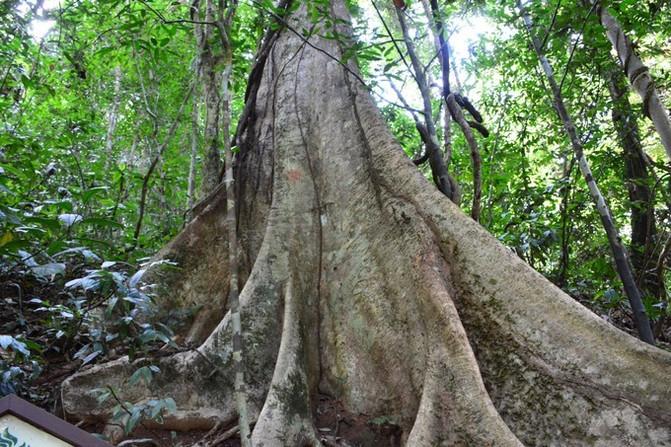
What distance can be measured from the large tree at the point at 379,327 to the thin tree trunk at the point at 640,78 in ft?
6.44

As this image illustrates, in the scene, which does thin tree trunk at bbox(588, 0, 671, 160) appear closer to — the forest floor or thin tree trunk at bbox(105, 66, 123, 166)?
the forest floor

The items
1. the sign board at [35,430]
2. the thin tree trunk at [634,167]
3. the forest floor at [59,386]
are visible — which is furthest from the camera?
the thin tree trunk at [634,167]

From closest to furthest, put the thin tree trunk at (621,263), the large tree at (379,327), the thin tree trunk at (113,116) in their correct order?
1. the large tree at (379,327)
2. the thin tree trunk at (621,263)
3. the thin tree trunk at (113,116)

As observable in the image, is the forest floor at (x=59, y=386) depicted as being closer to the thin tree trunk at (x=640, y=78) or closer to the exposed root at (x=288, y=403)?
the exposed root at (x=288, y=403)

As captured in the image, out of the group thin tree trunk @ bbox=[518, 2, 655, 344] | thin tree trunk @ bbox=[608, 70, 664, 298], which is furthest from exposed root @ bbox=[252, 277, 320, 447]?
thin tree trunk @ bbox=[608, 70, 664, 298]

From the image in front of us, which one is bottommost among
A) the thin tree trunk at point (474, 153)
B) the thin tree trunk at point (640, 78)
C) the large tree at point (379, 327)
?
the large tree at point (379, 327)

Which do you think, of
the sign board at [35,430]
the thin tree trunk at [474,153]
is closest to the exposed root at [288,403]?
the sign board at [35,430]

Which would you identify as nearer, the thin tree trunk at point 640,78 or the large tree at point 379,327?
the large tree at point 379,327

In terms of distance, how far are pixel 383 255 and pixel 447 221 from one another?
16.3 inches

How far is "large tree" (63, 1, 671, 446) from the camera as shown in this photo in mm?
2369

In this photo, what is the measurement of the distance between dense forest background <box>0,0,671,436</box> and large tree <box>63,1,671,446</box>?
290 mm

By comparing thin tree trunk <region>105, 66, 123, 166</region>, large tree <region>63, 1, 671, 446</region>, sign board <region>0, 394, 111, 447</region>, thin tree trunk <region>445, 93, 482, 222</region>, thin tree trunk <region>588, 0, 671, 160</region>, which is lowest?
sign board <region>0, 394, 111, 447</region>

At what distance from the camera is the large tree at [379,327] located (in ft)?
7.77

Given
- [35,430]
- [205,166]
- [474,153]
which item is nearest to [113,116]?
[205,166]
